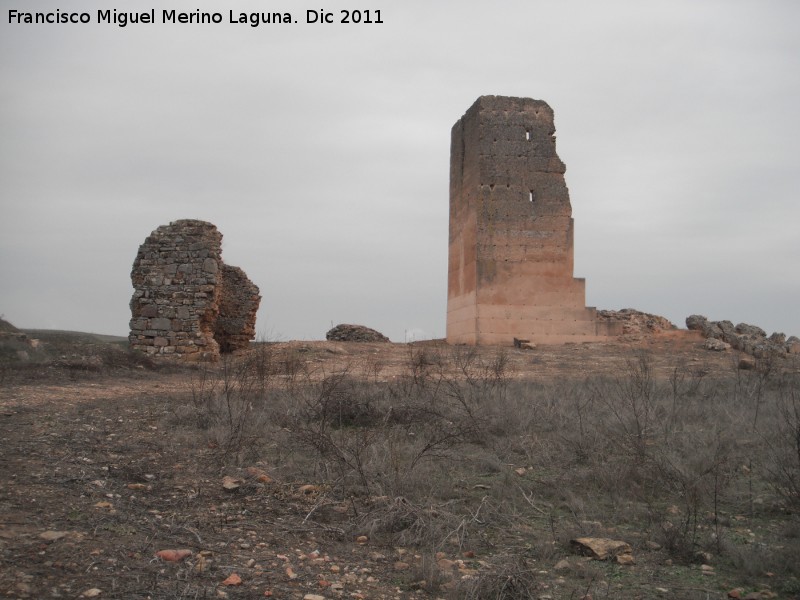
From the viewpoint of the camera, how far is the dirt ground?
10.5 ft

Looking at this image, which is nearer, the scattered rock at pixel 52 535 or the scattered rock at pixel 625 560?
the scattered rock at pixel 52 535

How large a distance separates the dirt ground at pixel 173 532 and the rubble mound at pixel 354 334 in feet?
47.9

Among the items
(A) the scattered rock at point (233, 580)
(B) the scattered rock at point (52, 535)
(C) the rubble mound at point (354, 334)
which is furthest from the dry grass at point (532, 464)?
(C) the rubble mound at point (354, 334)

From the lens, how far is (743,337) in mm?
17484

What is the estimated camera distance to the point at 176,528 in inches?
152

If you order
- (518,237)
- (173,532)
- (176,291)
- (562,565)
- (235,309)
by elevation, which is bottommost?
(562,565)

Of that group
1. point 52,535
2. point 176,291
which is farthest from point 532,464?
point 176,291

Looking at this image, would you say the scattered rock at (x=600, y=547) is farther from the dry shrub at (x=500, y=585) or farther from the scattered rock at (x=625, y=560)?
the dry shrub at (x=500, y=585)

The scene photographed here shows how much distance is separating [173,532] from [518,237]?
1443 cm

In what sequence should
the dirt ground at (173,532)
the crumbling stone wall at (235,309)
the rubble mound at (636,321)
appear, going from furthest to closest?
the rubble mound at (636,321), the crumbling stone wall at (235,309), the dirt ground at (173,532)

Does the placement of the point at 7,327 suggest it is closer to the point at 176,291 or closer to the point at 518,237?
the point at 176,291

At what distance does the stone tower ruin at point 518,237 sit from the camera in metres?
17.1

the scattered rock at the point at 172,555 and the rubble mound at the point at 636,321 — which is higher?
the rubble mound at the point at 636,321

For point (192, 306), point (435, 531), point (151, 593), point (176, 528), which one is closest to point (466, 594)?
point (435, 531)
